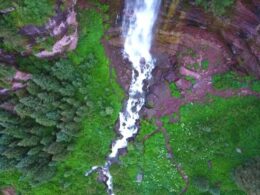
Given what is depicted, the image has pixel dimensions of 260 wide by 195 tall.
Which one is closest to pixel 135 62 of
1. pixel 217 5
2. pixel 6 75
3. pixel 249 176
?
pixel 217 5

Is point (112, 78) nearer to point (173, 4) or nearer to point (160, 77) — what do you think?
point (160, 77)

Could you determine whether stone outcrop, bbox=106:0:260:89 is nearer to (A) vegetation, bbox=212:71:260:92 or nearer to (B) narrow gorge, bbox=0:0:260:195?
(B) narrow gorge, bbox=0:0:260:195

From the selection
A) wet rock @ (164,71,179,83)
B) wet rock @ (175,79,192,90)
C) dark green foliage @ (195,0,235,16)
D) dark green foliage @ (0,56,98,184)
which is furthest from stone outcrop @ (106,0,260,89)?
dark green foliage @ (0,56,98,184)

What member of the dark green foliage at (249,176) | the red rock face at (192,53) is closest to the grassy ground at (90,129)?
the red rock face at (192,53)

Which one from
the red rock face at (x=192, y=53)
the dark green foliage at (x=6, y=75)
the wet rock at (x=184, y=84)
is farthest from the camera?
the wet rock at (x=184, y=84)

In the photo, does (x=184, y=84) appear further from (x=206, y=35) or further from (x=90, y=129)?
(x=90, y=129)

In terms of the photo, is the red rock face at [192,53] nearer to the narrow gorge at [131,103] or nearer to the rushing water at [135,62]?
the narrow gorge at [131,103]
